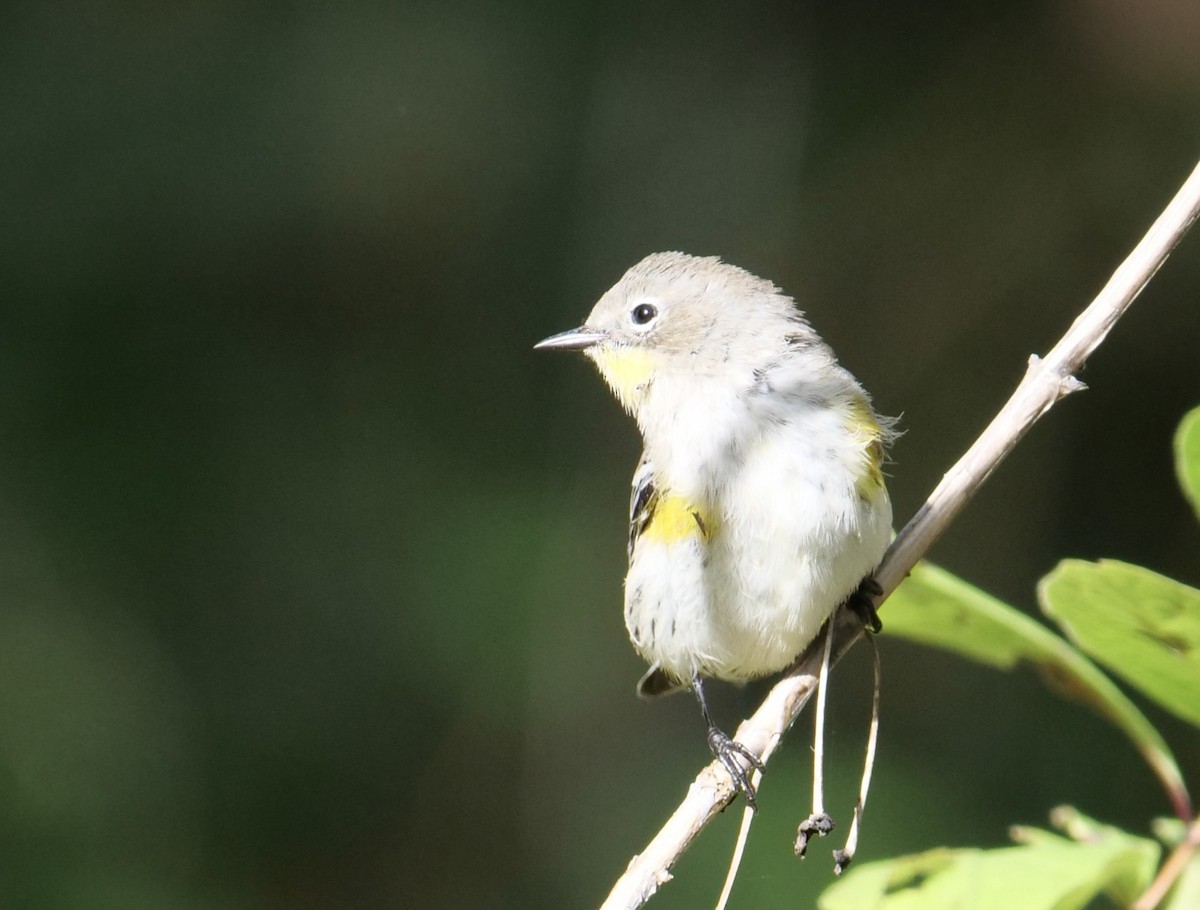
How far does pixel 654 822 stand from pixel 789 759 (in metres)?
0.46

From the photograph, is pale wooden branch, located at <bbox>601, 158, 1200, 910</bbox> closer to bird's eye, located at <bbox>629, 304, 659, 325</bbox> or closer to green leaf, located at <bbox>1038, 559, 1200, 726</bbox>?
green leaf, located at <bbox>1038, 559, 1200, 726</bbox>

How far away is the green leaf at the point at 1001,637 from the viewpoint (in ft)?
4.02

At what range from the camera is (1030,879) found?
1.05 m

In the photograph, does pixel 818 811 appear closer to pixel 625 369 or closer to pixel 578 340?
pixel 625 369

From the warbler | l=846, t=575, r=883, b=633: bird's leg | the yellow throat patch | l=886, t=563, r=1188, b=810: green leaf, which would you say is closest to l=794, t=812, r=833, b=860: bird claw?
the warbler

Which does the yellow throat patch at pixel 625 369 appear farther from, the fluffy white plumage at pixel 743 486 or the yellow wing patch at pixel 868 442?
the yellow wing patch at pixel 868 442

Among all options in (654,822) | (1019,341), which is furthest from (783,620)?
(1019,341)

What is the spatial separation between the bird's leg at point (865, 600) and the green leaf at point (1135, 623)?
2.15 ft

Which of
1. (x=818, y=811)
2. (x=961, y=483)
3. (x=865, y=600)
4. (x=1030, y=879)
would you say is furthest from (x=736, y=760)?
(x=1030, y=879)

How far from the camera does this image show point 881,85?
395cm

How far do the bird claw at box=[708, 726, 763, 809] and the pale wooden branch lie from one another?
0.05ft

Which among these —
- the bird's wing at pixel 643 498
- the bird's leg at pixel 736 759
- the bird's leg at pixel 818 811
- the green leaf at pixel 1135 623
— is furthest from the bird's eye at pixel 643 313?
the green leaf at pixel 1135 623

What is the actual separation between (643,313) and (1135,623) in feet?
4.87

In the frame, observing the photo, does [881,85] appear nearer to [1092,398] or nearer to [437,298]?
[1092,398]
